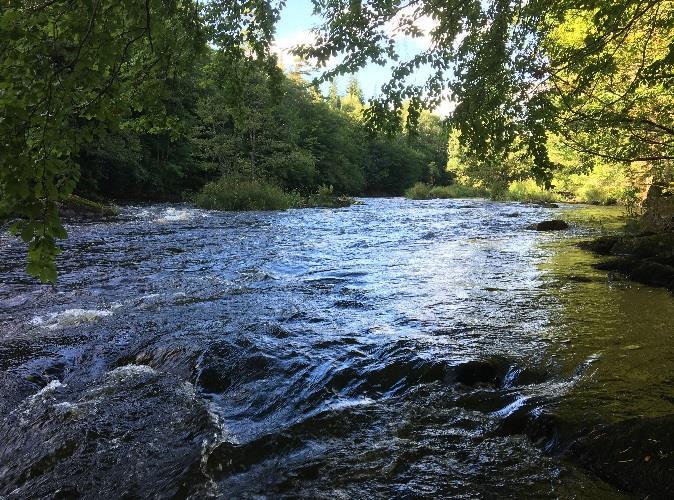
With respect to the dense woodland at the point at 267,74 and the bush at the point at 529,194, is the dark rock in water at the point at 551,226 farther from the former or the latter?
the bush at the point at 529,194

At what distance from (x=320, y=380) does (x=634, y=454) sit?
2440 mm

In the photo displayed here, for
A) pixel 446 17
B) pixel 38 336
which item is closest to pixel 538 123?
pixel 446 17

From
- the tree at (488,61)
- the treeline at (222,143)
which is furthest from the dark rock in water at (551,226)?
the tree at (488,61)

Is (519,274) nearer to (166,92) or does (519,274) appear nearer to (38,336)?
(166,92)

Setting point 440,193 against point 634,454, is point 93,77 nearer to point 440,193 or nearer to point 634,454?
point 634,454

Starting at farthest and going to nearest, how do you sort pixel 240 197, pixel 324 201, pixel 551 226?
pixel 324 201 < pixel 240 197 < pixel 551 226

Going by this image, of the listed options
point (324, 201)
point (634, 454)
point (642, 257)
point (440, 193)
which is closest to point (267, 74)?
point (634, 454)

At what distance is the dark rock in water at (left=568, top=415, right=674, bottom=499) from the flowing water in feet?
0.37

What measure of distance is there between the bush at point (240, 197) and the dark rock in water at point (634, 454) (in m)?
23.0

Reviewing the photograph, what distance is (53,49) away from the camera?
2248 mm

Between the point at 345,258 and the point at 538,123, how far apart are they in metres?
6.18

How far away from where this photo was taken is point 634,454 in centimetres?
264

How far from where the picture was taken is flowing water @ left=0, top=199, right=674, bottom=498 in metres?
2.93

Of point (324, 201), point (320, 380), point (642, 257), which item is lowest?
point (320, 380)
